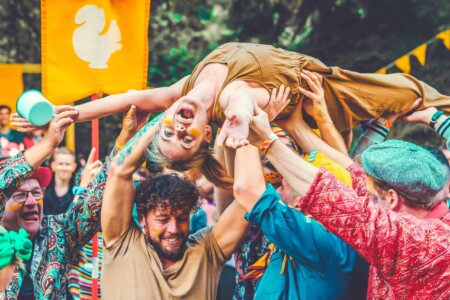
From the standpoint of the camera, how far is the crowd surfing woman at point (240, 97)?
3150 millimetres

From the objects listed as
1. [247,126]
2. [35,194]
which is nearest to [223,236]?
[247,126]

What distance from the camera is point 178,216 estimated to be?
3.26m

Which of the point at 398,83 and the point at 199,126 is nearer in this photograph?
the point at 199,126

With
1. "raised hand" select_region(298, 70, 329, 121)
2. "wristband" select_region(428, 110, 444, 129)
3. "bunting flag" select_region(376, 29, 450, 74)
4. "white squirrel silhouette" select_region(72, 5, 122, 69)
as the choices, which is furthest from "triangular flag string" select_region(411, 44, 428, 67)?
"raised hand" select_region(298, 70, 329, 121)

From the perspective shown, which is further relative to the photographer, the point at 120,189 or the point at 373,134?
the point at 373,134

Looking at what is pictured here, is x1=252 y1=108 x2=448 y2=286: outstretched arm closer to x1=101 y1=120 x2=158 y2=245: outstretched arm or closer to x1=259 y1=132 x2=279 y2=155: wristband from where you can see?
x1=259 y1=132 x2=279 y2=155: wristband

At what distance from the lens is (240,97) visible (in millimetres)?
3143

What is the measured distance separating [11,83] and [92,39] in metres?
3.36

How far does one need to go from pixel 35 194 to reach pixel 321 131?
5.52 feet

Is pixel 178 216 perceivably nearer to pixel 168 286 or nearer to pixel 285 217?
pixel 168 286

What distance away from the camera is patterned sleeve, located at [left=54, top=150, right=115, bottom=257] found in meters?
3.56

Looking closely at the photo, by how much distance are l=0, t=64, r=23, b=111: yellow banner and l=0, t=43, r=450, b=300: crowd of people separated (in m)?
3.56

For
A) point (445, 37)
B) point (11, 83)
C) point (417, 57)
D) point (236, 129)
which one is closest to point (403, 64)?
point (417, 57)

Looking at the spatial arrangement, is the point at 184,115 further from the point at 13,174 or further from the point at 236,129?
the point at 13,174
